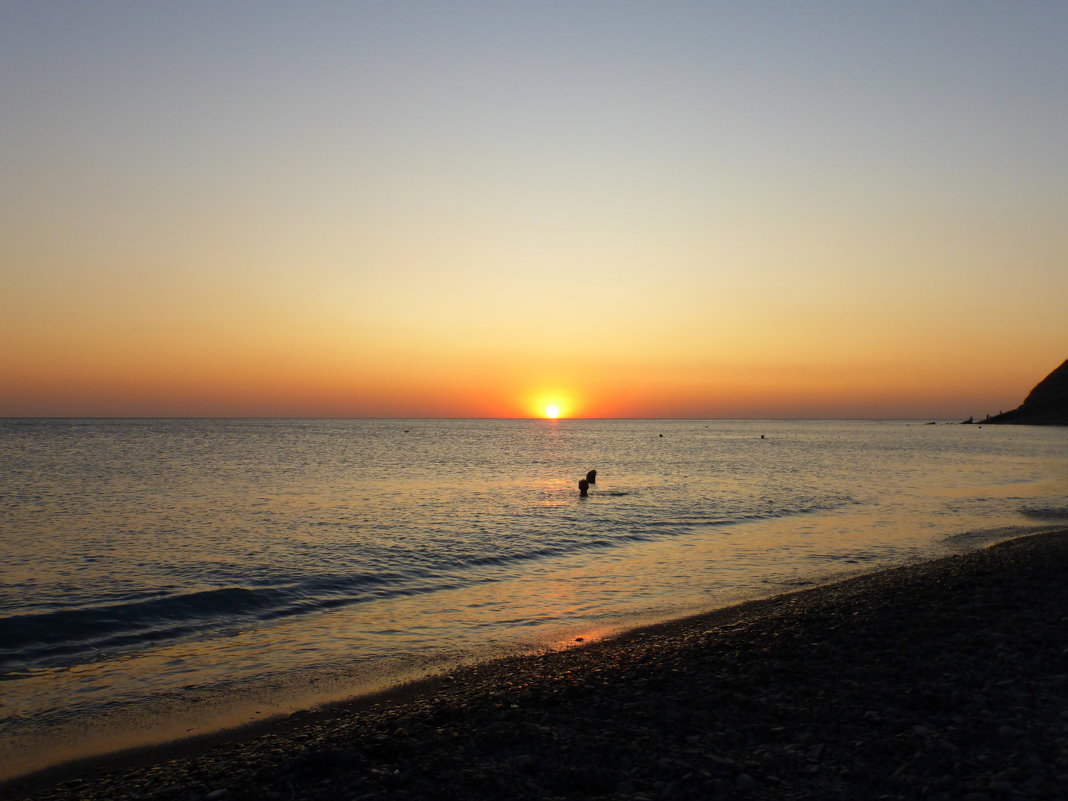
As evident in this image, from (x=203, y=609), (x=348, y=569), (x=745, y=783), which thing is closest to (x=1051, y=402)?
(x=348, y=569)

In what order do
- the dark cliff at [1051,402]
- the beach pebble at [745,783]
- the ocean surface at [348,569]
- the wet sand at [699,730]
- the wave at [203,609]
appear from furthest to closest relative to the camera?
the dark cliff at [1051,402]
the wave at [203,609]
the ocean surface at [348,569]
the wet sand at [699,730]
the beach pebble at [745,783]

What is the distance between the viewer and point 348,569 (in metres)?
22.5

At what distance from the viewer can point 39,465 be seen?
6444cm

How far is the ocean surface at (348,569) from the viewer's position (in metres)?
12.2

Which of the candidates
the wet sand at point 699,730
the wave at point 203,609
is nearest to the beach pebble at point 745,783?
the wet sand at point 699,730

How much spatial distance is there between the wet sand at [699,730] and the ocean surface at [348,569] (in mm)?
1991

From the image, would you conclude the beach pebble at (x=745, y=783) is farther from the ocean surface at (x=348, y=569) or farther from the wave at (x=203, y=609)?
the wave at (x=203, y=609)

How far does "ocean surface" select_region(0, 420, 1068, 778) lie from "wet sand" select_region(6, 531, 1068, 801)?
78.4 inches

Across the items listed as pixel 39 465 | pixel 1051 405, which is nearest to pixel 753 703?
pixel 39 465

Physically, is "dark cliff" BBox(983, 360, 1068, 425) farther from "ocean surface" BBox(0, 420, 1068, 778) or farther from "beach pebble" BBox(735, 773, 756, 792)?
"beach pebble" BBox(735, 773, 756, 792)

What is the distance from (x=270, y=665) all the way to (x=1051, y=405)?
223 m

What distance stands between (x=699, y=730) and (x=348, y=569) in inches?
639

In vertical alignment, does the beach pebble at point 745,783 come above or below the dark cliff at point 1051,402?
below

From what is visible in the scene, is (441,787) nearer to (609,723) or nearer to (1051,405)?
(609,723)
